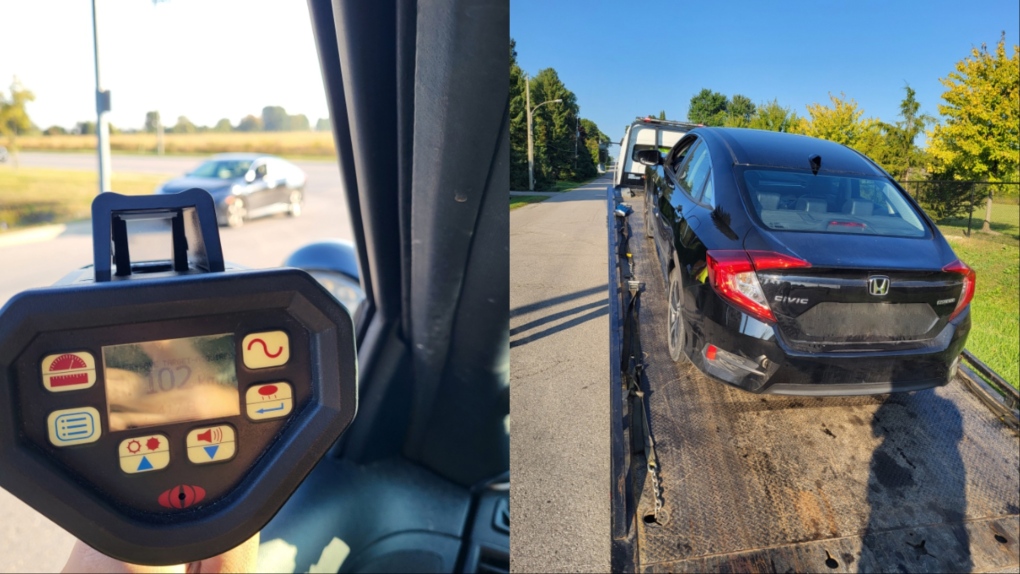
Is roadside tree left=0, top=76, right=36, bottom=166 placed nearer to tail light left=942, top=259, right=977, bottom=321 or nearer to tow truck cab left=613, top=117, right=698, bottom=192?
tow truck cab left=613, top=117, right=698, bottom=192

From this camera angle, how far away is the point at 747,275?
1496mm

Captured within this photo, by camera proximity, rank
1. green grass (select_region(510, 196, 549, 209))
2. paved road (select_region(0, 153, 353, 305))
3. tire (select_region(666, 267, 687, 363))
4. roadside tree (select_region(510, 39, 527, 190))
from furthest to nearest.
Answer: tire (select_region(666, 267, 687, 363)) → green grass (select_region(510, 196, 549, 209)) → roadside tree (select_region(510, 39, 527, 190)) → paved road (select_region(0, 153, 353, 305))

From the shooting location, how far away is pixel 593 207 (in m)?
2.11

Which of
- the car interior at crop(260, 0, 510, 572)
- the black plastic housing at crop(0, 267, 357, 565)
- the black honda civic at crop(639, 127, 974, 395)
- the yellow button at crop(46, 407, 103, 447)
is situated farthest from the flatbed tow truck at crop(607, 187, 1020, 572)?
the yellow button at crop(46, 407, 103, 447)

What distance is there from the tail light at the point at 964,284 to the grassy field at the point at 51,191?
1.85m

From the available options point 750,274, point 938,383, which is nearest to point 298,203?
point 750,274

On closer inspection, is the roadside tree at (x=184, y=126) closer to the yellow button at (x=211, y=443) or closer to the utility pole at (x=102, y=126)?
the utility pole at (x=102, y=126)

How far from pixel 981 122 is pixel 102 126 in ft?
9.88

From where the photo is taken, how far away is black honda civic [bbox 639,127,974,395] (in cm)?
144

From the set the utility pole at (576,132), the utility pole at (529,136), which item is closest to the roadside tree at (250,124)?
the utility pole at (529,136)

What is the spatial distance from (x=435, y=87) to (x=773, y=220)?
128 cm

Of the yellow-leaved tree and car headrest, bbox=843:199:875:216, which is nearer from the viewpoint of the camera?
car headrest, bbox=843:199:875:216

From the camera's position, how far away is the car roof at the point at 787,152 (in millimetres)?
1713

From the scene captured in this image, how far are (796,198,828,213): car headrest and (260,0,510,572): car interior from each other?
4.19 feet
